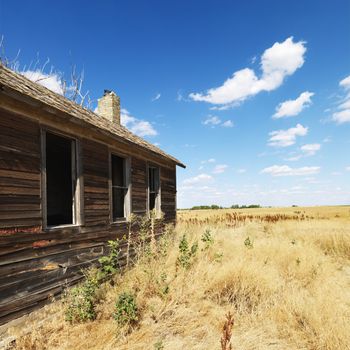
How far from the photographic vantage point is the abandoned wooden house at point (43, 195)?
181 inches

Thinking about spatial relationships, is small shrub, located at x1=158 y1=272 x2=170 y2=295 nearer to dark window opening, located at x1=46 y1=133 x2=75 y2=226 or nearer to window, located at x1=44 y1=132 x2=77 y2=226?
window, located at x1=44 y1=132 x2=77 y2=226

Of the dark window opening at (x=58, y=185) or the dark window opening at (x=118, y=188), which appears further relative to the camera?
the dark window opening at (x=58, y=185)

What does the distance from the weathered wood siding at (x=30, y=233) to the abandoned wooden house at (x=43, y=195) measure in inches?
0.5

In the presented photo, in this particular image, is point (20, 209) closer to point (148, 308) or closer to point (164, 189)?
point (148, 308)

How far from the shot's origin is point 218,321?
509 cm

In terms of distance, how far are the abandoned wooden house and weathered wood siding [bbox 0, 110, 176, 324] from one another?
0.05 feet

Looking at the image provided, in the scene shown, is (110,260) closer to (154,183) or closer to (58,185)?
(58,185)

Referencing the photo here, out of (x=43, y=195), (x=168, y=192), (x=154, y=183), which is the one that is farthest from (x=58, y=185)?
(x=43, y=195)

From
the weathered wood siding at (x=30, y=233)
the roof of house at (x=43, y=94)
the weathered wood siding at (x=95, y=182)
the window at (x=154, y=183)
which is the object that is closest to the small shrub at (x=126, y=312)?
the weathered wood siding at (x=30, y=233)

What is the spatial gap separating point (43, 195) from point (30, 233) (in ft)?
2.18

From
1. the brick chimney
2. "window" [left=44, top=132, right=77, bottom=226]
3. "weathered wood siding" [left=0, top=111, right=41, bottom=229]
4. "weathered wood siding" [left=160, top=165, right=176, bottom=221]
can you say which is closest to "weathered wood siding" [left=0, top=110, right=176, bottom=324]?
"weathered wood siding" [left=0, top=111, right=41, bottom=229]

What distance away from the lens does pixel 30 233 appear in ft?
16.2

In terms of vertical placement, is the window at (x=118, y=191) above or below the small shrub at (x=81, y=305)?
above

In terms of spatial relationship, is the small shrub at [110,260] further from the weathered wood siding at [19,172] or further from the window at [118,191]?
the window at [118,191]
